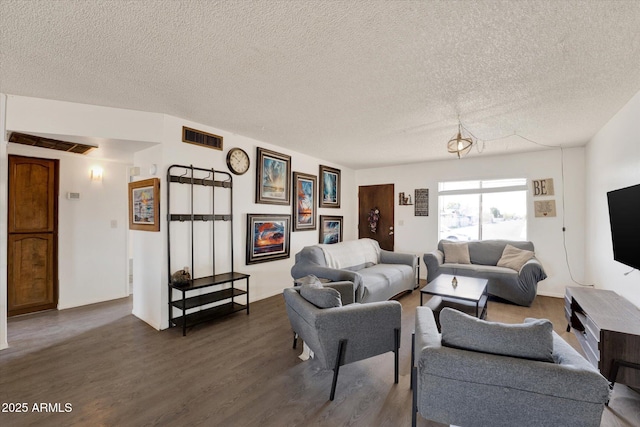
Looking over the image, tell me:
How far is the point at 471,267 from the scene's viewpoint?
4.70 metres

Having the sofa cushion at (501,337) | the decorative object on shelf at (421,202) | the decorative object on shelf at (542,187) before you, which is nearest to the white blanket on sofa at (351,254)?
the decorative object on shelf at (421,202)

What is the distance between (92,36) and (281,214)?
3333mm

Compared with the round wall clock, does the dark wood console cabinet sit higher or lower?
lower

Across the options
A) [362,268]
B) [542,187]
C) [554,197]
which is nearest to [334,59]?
[362,268]

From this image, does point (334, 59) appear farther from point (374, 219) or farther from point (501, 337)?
point (374, 219)

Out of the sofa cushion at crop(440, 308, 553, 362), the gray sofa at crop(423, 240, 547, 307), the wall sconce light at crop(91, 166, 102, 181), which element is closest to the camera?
the sofa cushion at crop(440, 308, 553, 362)

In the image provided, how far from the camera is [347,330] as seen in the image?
6.81 feet

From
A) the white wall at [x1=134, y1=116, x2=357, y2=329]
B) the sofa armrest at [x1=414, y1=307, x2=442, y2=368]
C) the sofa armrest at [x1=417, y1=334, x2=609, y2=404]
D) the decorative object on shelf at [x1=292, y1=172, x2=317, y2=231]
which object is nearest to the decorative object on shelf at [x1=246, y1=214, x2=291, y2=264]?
the white wall at [x1=134, y1=116, x2=357, y2=329]

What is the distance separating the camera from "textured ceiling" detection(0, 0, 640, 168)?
5.36 ft

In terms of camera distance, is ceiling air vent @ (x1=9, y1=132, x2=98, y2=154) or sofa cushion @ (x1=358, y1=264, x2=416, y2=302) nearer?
ceiling air vent @ (x1=9, y1=132, x2=98, y2=154)

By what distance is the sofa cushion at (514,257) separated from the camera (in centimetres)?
453

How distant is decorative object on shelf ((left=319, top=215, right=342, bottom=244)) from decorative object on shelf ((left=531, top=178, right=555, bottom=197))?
12.1ft

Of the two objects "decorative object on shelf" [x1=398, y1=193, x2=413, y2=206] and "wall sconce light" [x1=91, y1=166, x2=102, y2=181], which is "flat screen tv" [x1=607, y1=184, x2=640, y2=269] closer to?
"decorative object on shelf" [x1=398, y1=193, x2=413, y2=206]

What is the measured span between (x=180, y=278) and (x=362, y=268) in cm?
274
